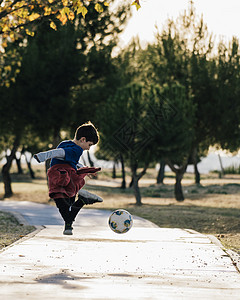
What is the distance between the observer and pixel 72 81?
25.8 metres

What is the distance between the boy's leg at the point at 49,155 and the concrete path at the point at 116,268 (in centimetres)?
149

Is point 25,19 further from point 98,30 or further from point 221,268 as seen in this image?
point 98,30

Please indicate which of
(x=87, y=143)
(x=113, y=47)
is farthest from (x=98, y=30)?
(x=87, y=143)

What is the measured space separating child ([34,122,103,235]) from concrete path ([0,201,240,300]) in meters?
0.79

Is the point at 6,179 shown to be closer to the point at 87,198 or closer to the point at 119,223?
the point at 119,223

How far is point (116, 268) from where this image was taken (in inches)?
263

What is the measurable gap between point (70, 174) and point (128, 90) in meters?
18.2

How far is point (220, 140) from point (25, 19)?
1765 cm

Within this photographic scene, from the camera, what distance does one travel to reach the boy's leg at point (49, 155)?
6.27 m

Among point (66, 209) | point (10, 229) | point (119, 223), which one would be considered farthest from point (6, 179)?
point (66, 209)

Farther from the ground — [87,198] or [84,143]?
[84,143]

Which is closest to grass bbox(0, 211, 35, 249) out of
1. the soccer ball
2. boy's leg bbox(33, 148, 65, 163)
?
the soccer ball

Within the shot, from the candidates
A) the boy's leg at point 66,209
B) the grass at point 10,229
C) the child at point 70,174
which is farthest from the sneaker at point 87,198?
the grass at point 10,229

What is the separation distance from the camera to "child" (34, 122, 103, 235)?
680 centimetres
